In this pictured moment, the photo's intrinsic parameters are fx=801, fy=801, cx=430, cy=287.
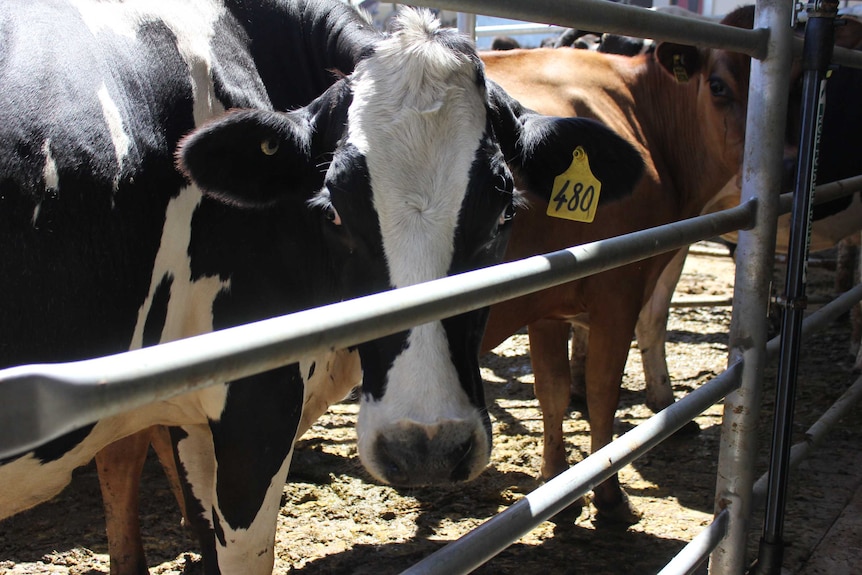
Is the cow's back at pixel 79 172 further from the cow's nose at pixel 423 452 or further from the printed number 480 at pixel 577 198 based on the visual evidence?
the printed number 480 at pixel 577 198

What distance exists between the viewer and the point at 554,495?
121 centimetres

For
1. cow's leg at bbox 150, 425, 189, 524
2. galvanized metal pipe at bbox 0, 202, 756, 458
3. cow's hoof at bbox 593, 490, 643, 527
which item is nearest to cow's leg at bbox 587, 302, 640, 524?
cow's hoof at bbox 593, 490, 643, 527

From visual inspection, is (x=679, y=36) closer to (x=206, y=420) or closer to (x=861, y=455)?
(x=206, y=420)

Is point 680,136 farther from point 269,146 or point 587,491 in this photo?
point 587,491

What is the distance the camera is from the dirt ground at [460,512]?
283cm

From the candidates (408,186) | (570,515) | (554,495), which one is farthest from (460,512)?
(554,495)

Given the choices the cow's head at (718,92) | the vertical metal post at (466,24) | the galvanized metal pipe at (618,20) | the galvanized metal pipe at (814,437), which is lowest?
the galvanized metal pipe at (814,437)

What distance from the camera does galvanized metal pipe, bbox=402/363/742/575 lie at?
3.35 ft

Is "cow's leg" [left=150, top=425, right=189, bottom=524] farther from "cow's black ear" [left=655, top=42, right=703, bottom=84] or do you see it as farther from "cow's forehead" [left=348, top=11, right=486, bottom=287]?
"cow's black ear" [left=655, top=42, right=703, bottom=84]

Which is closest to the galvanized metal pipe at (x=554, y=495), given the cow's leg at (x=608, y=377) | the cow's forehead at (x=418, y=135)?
the cow's forehead at (x=418, y=135)

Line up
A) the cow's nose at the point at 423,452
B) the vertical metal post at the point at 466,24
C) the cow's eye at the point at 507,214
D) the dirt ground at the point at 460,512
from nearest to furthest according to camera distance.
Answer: the cow's nose at the point at 423,452, the cow's eye at the point at 507,214, the dirt ground at the point at 460,512, the vertical metal post at the point at 466,24

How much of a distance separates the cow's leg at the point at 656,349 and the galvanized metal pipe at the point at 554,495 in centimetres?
261

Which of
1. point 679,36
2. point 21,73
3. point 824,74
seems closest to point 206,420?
point 21,73

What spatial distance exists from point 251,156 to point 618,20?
2.98ft
